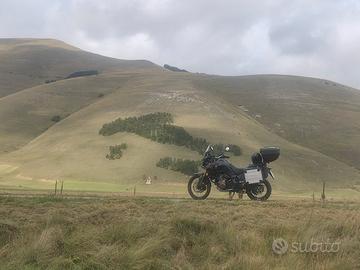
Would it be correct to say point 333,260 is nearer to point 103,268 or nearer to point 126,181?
point 103,268

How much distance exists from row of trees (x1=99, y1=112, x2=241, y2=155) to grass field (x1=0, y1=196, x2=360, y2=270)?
4462cm

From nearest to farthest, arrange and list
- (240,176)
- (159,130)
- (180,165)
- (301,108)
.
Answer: (240,176) → (180,165) → (159,130) → (301,108)

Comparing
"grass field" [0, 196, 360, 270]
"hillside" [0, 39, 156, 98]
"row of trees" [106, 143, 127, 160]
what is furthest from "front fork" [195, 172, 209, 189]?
"hillside" [0, 39, 156, 98]

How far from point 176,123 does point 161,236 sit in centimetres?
5944

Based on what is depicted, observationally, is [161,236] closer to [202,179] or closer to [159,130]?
[202,179]

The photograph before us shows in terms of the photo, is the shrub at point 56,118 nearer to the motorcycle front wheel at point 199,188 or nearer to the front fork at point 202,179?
the motorcycle front wheel at point 199,188

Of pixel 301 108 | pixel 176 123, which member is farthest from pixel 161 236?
pixel 301 108

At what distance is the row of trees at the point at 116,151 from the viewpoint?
5685cm

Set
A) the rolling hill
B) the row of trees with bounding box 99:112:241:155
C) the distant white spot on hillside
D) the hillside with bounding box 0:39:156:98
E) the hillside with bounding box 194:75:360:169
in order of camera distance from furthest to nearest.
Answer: the hillside with bounding box 0:39:156:98
the hillside with bounding box 194:75:360:169
the distant white spot on hillside
the row of trees with bounding box 99:112:241:155
the rolling hill

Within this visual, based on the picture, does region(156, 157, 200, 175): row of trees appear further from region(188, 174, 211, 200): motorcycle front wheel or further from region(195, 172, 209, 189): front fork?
region(195, 172, 209, 189): front fork

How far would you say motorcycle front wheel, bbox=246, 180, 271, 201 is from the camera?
16.4m

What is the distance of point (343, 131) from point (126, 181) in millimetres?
51749

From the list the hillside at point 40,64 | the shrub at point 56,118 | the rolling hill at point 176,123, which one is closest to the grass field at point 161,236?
the rolling hill at point 176,123

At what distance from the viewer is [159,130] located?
64.8 m
